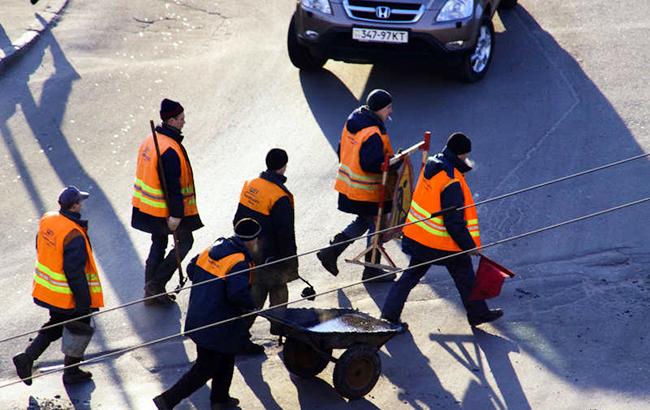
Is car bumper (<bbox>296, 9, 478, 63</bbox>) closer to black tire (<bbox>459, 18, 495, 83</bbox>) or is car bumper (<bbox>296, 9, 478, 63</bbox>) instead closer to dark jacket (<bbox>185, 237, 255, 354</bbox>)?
black tire (<bbox>459, 18, 495, 83</bbox>)

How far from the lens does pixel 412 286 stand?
9.18 metres

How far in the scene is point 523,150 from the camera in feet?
39.1

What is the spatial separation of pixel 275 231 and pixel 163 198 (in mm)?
1044

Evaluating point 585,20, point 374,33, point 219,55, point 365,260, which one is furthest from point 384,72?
point 365,260

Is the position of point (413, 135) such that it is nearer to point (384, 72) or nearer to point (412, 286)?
point (384, 72)

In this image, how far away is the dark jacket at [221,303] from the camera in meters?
7.80

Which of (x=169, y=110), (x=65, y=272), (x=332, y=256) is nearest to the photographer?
(x=65, y=272)

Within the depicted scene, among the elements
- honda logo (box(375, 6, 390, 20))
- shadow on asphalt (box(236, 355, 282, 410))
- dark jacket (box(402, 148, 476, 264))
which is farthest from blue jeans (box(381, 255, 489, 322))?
honda logo (box(375, 6, 390, 20))

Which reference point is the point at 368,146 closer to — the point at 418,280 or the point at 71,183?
the point at 418,280

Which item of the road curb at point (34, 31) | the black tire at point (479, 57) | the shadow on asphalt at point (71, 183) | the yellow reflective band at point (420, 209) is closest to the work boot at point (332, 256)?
the yellow reflective band at point (420, 209)

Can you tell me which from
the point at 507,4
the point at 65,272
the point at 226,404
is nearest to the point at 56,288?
the point at 65,272

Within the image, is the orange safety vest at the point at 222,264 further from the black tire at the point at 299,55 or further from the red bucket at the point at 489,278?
the black tire at the point at 299,55

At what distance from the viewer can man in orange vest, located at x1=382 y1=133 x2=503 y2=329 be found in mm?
8789

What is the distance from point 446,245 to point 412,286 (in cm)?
50
